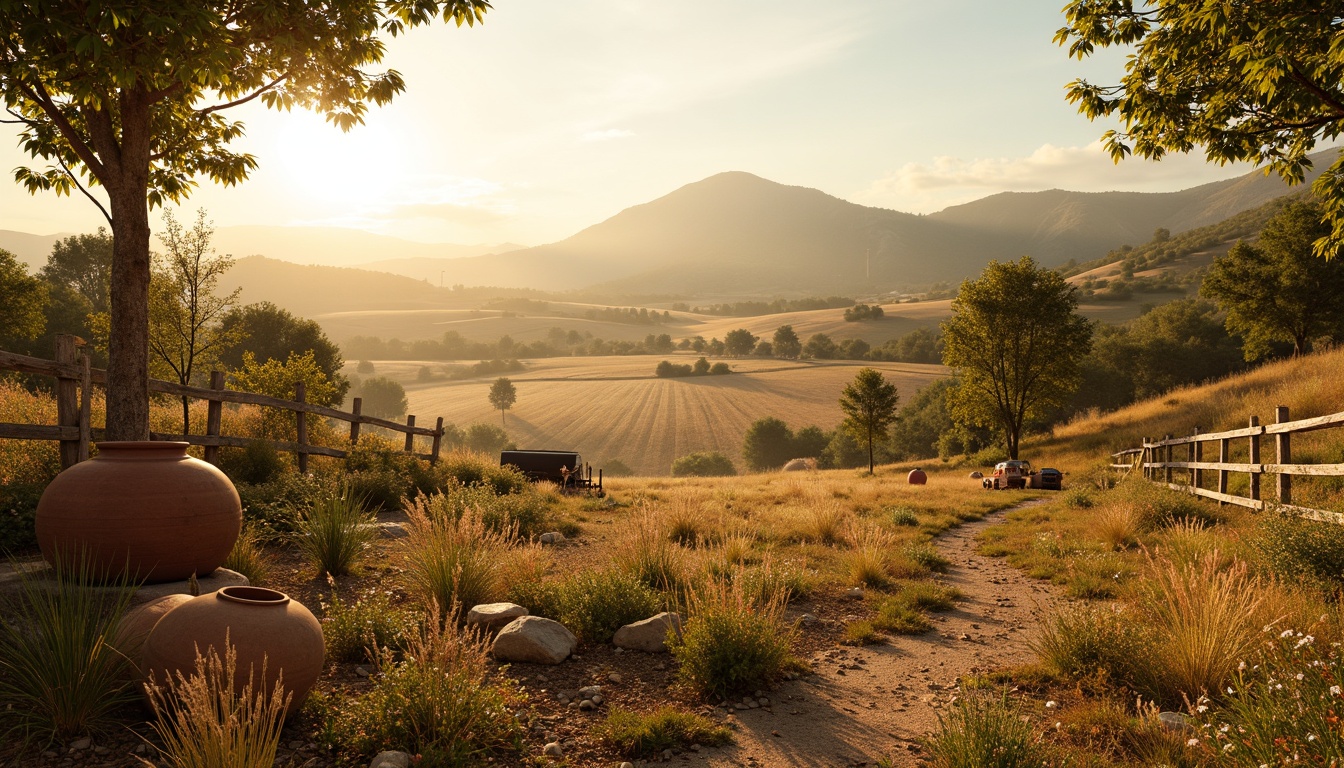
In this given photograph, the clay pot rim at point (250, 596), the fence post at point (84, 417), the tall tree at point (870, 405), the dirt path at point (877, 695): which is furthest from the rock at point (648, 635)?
the tall tree at point (870, 405)

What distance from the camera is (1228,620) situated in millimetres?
5152

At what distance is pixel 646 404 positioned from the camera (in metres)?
90.2

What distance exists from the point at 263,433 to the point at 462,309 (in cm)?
17068

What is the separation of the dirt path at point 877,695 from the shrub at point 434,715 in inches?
55.1

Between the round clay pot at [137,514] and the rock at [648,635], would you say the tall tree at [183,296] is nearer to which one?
the round clay pot at [137,514]

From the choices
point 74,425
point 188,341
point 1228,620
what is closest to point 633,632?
point 1228,620

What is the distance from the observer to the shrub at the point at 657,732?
4980mm

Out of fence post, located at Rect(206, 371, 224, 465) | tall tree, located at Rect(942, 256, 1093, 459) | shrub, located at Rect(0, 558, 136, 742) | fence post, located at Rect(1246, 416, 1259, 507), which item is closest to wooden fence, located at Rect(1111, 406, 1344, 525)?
fence post, located at Rect(1246, 416, 1259, 507)

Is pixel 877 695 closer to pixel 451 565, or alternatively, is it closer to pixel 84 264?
pixel 451 565

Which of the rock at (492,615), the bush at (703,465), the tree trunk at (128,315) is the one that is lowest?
the bush at (703,465)

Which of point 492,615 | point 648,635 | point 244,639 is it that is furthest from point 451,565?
point 244,639

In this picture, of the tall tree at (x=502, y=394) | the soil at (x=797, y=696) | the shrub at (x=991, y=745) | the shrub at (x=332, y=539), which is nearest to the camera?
the shrub at (x=991, y=745)

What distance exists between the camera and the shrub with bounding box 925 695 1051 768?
12.7 feet

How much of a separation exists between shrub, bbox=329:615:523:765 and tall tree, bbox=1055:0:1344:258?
9.17 metres
